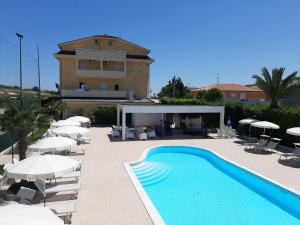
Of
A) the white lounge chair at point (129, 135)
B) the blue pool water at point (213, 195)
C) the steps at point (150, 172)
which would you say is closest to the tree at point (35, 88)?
the white lounge chair at point (129, 135)

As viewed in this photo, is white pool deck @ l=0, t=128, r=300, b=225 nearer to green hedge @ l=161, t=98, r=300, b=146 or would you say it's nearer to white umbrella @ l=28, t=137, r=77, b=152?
white umbrella @ l=28, t=137, r=77, b=152

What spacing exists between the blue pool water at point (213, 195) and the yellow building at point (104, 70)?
23853 millimetres

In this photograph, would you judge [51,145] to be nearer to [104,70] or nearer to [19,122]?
[19,122]

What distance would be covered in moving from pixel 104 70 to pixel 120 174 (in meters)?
31.4

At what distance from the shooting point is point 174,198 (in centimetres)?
1191

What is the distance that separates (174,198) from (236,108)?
19272 millimetres

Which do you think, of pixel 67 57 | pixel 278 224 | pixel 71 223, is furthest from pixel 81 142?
pixel 67 57

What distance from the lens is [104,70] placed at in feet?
140

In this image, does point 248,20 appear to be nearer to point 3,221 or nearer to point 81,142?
point 81,142

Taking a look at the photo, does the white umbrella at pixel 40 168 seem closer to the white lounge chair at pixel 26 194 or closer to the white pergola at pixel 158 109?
the white lounge chair at pixel 26 194

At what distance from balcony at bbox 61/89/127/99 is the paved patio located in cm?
1731

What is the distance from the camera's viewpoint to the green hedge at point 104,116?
33.9 meters

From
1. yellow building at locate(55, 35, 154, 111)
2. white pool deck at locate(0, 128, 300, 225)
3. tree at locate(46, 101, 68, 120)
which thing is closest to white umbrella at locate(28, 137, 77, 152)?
white pool deck at locate(0, 128, 300, 225)

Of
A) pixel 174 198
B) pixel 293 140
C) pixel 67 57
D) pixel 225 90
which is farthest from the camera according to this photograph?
pixel 225 90
